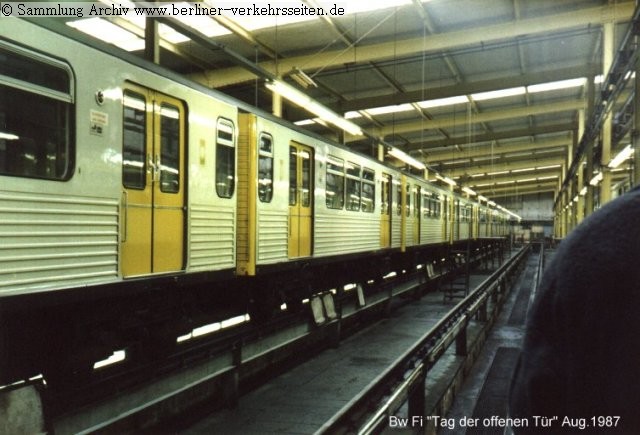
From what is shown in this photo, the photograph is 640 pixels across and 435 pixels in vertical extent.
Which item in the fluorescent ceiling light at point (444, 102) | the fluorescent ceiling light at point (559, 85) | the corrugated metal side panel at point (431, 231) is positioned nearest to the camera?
the corrugated metal side panel at point (431, 231)

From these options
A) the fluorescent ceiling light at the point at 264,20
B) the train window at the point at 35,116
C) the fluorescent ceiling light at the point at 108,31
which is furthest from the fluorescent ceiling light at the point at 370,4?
the train window at the point at 35,116

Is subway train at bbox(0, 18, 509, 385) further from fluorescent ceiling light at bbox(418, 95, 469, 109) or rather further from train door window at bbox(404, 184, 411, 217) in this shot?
fluorescent ceiling light at bbox(418, 95, 469, 109)

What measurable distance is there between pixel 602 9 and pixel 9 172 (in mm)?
11832

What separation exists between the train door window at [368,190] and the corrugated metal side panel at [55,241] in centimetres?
716

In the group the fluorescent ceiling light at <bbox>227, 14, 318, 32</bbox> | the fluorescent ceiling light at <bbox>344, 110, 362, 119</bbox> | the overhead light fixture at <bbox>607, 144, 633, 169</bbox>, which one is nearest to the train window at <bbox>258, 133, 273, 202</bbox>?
the fluorescent ceiling light at <bbox>227, 14, 318, 32</bbox>

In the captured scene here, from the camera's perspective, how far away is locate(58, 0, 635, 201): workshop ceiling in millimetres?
11562

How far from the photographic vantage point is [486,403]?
22.0 feet

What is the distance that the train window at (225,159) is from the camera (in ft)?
21.6

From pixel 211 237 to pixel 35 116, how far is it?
2495 mm

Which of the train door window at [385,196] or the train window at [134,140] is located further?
the train door window at [385,196]

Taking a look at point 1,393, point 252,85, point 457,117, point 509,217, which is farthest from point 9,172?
point 509,217

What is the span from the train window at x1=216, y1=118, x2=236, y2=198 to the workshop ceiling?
47.1 inches

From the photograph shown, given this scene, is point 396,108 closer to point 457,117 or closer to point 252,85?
point 457,117

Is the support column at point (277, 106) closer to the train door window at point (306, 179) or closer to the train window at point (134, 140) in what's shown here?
the train door window at point (306, 179)
